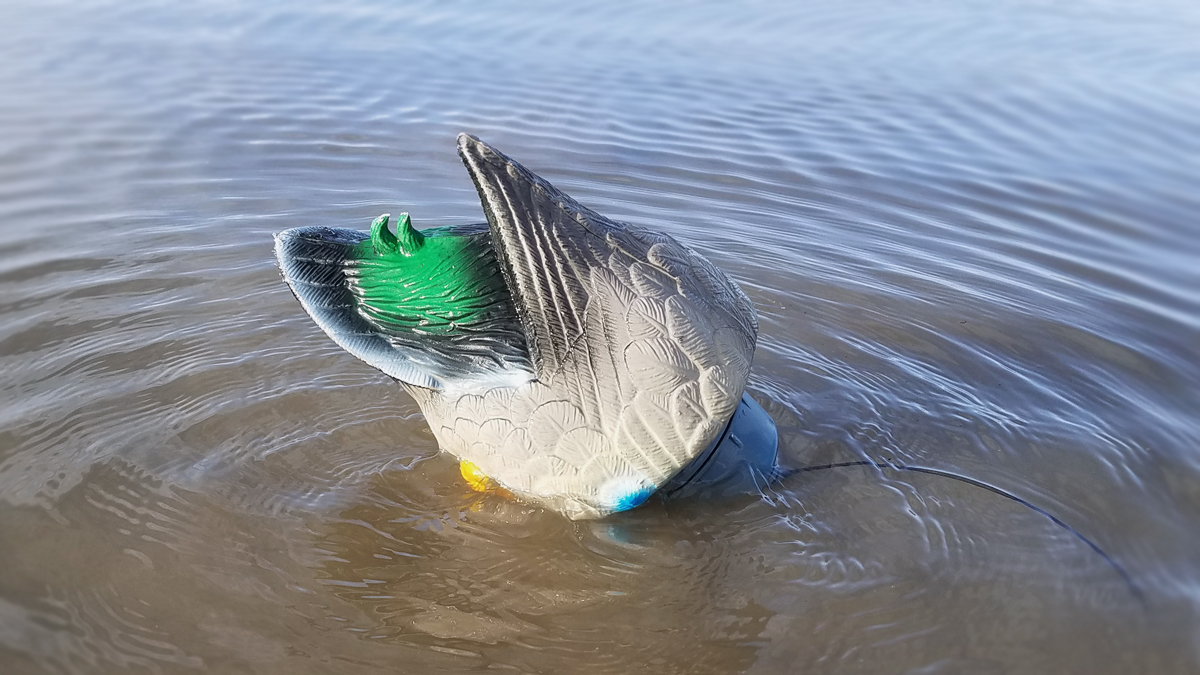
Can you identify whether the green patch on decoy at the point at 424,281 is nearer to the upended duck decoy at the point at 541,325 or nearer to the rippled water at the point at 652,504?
the upended duck decoy at the point at 541,325

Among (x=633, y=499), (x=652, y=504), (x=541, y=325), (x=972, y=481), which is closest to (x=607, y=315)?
(x=541, y=325)

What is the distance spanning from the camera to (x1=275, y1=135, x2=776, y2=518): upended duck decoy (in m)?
2.42

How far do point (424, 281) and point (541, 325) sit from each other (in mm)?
346

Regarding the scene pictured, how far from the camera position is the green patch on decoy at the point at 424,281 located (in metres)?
2.45

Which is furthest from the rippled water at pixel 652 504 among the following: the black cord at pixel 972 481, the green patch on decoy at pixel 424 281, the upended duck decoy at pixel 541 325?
the green patch on decoy at pixel 424 281

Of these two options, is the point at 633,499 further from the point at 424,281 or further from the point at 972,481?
the point at 972,481

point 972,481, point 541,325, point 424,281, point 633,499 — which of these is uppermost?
point 424,281

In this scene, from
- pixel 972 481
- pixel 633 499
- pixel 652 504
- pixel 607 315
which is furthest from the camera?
pixel 972 481

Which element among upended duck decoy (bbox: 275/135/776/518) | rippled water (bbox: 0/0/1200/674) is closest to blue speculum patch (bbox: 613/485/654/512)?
upended duck decoy (bbox: 275/135/776/518)

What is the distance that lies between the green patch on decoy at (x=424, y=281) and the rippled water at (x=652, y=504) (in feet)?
2.71

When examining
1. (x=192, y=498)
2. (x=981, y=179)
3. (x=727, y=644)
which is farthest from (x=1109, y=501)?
(x=981, y=179)

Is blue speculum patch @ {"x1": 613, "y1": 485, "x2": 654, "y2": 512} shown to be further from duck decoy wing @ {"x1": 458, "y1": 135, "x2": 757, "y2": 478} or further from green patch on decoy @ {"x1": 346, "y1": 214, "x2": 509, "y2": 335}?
green patch on decoy @ {"x1": 346, "y1": 214, "x2": 509, "y2": 335}

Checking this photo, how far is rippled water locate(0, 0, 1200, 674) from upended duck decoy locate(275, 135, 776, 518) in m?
0.52

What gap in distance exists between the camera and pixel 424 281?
2.45 m
